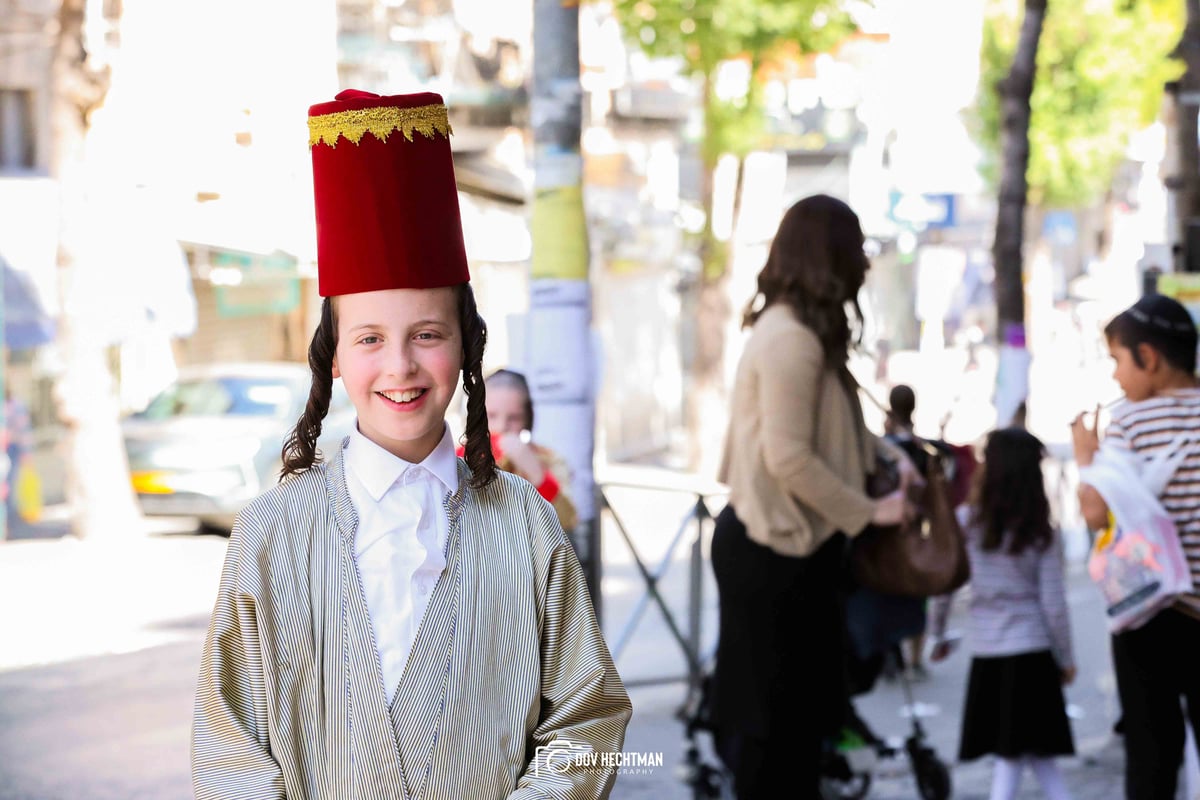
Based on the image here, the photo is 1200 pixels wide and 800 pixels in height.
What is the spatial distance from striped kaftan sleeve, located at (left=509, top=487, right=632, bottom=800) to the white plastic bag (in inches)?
108

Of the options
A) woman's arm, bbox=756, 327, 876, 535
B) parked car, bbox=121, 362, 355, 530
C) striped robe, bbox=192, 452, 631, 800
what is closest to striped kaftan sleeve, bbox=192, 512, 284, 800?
striped robe, bbox=192, 452, 631, 800

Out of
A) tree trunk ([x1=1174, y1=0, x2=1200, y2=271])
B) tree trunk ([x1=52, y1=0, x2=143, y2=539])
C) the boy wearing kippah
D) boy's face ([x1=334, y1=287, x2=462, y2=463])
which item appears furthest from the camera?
tree trunk ([x1=52, y1=0, x2=143, y2=539])

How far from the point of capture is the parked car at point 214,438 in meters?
15.9

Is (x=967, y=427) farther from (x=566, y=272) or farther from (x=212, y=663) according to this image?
(x=212, y=663)

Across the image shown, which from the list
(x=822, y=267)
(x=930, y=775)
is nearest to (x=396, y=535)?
(x=822, y=267)

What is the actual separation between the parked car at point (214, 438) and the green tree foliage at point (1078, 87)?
16336mm

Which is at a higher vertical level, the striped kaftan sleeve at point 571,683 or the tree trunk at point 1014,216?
the tree trunk at point 1014,216

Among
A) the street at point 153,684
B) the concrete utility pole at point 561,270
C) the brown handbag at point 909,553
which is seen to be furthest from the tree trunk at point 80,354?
the brown handbag at point 909,553

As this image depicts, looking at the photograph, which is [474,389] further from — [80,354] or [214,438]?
[214,438]

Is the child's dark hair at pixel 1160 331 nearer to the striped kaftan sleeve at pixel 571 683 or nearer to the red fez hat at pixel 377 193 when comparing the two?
the striped kaftan sleeve at pixel 571 683

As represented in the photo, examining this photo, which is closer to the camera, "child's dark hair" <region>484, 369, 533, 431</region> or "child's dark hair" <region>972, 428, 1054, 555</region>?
"child's dark hair" <region>484, 369, 533, 431</region>

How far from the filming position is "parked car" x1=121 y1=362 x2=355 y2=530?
52.3ft

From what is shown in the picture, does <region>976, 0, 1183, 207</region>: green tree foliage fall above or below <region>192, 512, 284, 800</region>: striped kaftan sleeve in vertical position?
above

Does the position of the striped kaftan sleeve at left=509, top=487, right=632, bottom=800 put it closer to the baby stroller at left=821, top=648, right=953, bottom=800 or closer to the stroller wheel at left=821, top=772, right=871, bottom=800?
the baby stroller at left=821, top=648, right=953, bottom=800
